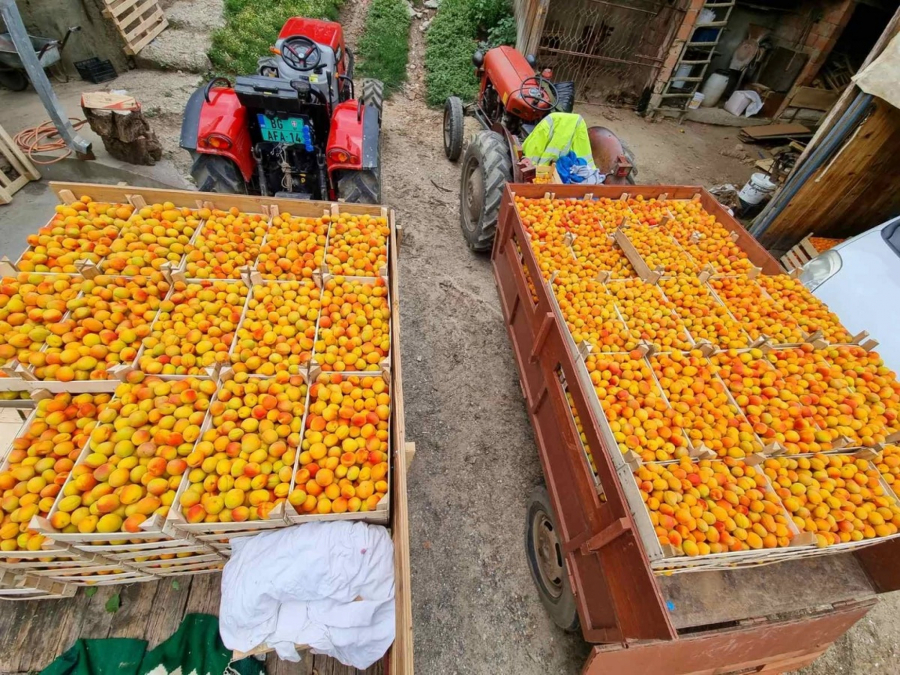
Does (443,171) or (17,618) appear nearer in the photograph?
(17,618)

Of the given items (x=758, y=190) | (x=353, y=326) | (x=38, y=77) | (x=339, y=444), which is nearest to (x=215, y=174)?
(x=38, y=77)

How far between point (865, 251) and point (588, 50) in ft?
30.7

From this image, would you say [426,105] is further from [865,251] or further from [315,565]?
[315,565]

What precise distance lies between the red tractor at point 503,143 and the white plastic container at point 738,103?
295 inches

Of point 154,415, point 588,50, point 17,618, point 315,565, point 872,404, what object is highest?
point 588,50

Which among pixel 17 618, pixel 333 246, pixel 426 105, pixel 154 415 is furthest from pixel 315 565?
pixel 426 105

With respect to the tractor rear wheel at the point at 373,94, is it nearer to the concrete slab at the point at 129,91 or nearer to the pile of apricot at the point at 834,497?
the concrete slab at the point at 129,91

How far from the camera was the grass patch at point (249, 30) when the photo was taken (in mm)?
8438

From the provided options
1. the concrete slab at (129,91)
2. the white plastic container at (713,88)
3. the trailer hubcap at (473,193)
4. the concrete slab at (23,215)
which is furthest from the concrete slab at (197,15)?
the white plastic container at (713,88)

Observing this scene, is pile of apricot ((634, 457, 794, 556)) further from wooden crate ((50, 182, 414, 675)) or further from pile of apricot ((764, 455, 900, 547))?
wooden crate ((50, 182, 414, 675))

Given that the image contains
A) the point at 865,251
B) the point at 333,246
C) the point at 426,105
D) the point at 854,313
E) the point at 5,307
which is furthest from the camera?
the point at 426,105

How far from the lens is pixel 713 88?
1144cm

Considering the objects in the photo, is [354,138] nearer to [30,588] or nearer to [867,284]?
[30,588]

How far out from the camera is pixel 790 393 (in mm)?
2914
